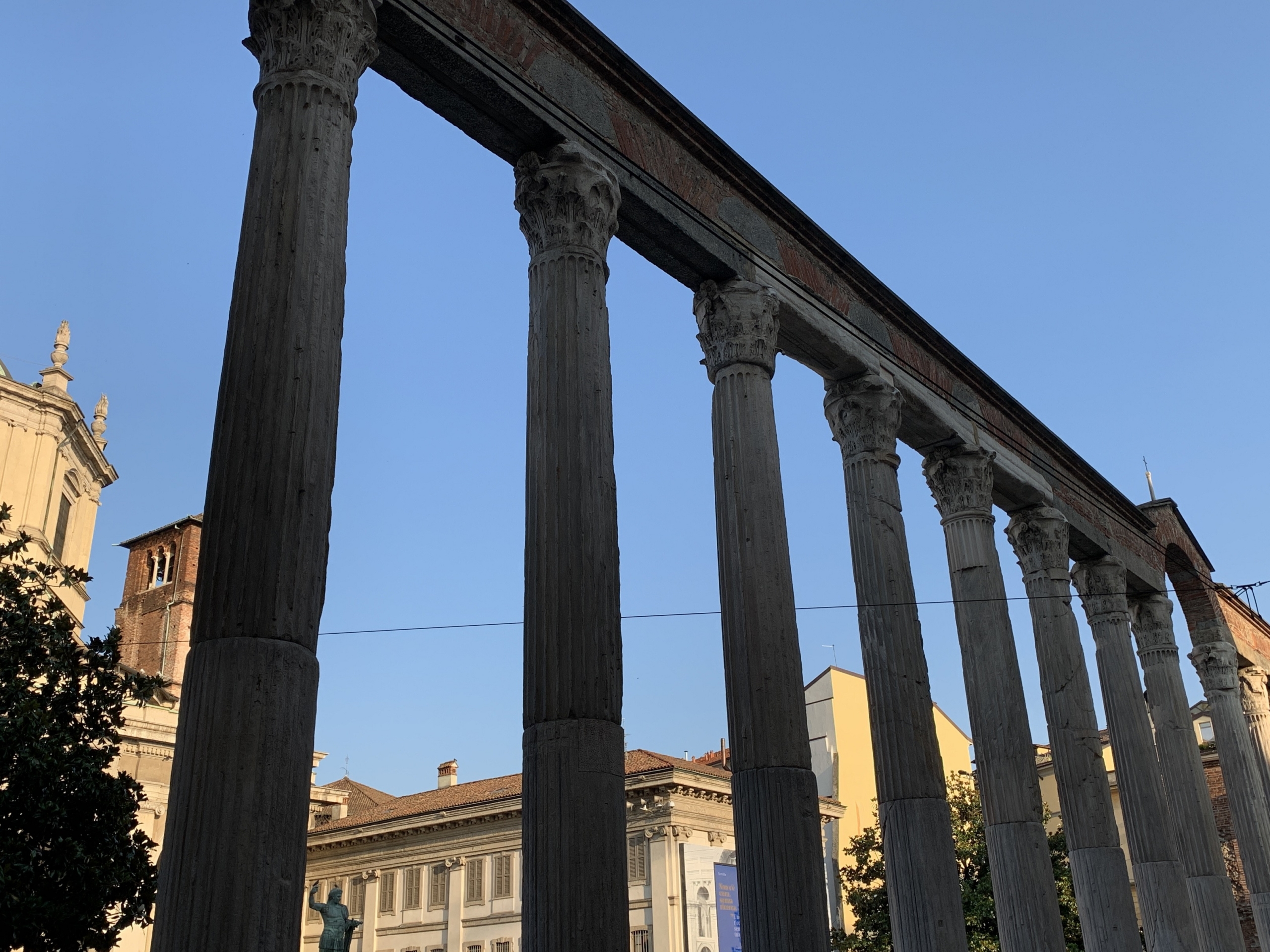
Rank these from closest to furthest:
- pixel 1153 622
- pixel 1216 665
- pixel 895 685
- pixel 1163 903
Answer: pixel 895 685 < pixel 1163 903 < pixel 1153 622 < pixel 1216 665

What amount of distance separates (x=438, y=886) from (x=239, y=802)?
34804 millimetres

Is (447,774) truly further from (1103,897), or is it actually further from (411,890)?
(1103,897)

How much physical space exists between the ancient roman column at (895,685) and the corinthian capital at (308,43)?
7.91 m

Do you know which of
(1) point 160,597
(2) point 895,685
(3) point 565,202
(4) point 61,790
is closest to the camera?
(3) point 565,202

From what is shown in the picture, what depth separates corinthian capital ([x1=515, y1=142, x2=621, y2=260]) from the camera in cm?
1063

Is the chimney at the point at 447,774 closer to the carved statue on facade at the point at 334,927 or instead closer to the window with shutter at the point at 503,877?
the window with shutter at the point at 503,877

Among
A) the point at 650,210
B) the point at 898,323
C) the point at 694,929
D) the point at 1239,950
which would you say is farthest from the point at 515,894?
the point at 650,210

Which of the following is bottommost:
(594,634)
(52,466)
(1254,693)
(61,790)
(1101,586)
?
(61,790)

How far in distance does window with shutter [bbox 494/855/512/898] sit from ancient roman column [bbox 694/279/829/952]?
2778 cm

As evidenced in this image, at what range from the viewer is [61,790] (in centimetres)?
1214

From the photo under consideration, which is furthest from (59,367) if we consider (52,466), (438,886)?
(438,886)

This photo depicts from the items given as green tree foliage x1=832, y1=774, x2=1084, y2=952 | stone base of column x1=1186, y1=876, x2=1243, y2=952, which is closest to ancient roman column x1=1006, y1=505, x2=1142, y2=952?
stone base of column x1=1186, y1=876, x2=1243, y2=952

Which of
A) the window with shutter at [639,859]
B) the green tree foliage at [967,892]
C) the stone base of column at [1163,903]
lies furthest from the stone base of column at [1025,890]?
the window with shutter at [639,859]

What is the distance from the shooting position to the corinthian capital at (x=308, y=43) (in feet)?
27.2
